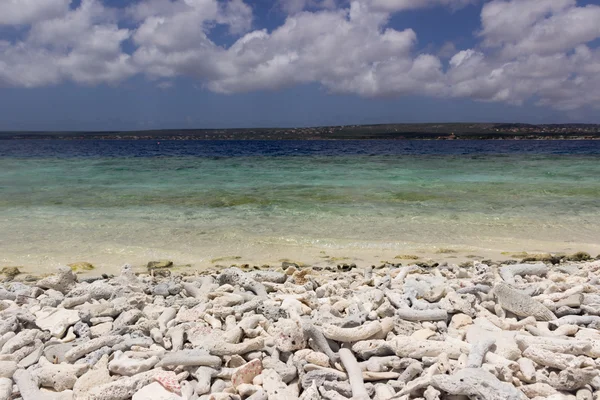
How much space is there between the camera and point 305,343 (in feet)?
10.5

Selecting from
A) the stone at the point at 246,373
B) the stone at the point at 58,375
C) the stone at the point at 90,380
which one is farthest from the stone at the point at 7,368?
the stone at the point at 246,373

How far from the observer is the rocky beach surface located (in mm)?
2816

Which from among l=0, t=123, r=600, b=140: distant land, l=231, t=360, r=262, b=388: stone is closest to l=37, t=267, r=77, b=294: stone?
l=231, t=360, r=262, b=388: stone

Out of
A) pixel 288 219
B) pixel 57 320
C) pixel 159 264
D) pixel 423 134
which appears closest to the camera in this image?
pixel 57 320

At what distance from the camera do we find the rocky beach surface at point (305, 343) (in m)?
2.82

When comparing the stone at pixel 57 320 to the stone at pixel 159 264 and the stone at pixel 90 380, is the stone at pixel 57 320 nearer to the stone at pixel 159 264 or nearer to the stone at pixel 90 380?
the stone at pixel 90 380

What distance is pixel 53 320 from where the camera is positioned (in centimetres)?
393

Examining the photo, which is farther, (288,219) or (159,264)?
(288,219)

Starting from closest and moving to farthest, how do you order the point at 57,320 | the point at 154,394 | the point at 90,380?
the point at 154,394 < the point at 90,380 < the point at 57,320

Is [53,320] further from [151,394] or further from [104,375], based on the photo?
[151,394]

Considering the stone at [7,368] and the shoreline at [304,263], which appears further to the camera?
the shoreline at [304,263]

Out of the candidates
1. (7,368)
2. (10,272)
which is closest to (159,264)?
(10,272)

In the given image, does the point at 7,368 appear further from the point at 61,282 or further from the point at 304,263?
the point at 304,263

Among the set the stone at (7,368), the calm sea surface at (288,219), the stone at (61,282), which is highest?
the stone at (7,368)
